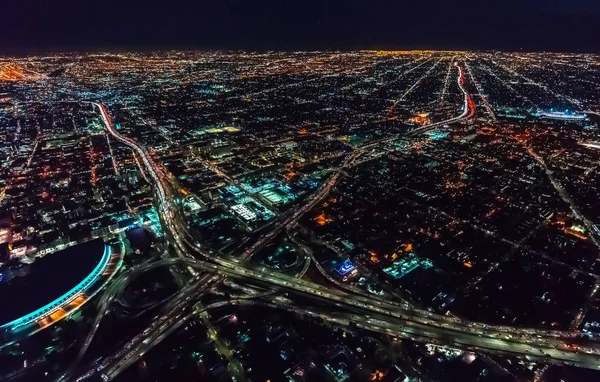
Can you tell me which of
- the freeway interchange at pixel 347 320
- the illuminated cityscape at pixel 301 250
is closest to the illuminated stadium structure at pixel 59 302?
the illuminated cityscape at pixel 301 250

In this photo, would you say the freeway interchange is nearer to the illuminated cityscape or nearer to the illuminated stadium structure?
the illuminated cityscape

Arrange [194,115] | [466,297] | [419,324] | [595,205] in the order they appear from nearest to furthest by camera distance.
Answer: [419,324], [466,297], [595,205], [194,115]

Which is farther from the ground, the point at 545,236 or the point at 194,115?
the point at 194,115

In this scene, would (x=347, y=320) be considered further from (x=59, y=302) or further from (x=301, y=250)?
(x=59, y=302)

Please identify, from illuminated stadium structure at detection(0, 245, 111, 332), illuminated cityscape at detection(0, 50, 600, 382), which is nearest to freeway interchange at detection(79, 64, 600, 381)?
illuminated cityscape at detection(0, 50, 600, 382)

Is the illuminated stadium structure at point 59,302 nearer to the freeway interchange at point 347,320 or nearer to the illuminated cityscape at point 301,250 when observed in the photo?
the illuminated cityscape at point 301,250

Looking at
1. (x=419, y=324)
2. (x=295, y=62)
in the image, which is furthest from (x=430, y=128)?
(x=295, y=62)

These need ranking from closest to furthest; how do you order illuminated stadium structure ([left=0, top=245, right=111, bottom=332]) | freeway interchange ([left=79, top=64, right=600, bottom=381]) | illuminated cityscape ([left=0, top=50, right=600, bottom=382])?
freeway interchange ([left=79, top=64, right=600, bottom=381])
illuminated cityscape ([left=0, top=50, right=600, bottom=382])
illuminated stadium structure ([left=0, top=245, right=111, bottom=332])

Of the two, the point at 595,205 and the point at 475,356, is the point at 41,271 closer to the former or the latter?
the point at 475,356
